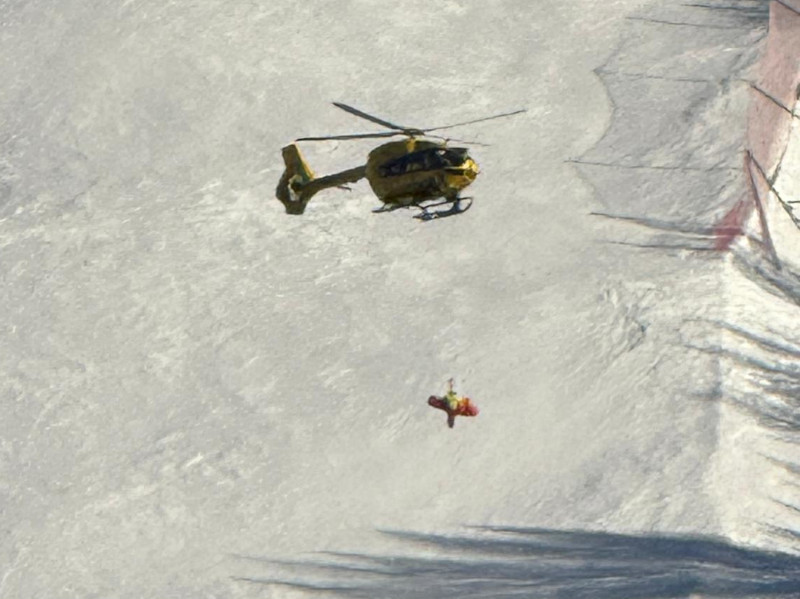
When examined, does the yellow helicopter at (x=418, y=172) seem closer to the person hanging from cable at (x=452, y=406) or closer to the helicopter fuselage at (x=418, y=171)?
the helicopter fuselage at (x=418, y=171)

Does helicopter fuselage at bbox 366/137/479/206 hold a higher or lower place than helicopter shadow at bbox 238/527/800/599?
higher

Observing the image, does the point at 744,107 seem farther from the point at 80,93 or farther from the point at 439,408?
the point at 80,93

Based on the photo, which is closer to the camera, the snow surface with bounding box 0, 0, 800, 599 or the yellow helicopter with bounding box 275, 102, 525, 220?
the yellow helicopter with bounding box 275, 102, 525, 220

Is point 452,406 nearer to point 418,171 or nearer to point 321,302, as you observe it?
point 418,171

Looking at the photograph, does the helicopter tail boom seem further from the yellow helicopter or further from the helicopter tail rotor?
the yellow helicopter

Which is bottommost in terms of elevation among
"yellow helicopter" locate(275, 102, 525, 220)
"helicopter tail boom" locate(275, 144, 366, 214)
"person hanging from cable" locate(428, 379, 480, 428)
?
"person hanging from cable" locate(428, 379, 480, 428)

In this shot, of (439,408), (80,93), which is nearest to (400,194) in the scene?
(439,408)

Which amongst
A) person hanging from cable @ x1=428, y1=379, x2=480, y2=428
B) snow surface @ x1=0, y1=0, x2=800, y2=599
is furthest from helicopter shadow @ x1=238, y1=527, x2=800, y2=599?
person hanging from cable @ x1=428, y1=379, x2=480, y2=428
